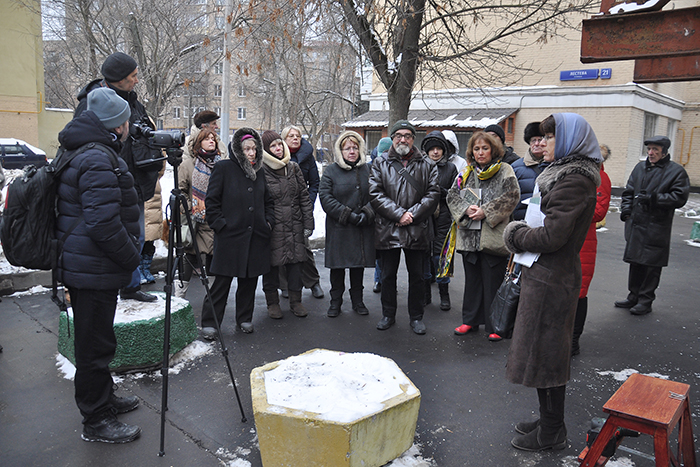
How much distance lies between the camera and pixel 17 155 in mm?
16141

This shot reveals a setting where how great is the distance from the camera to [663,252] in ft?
18.9

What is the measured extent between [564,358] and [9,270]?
6035 mm

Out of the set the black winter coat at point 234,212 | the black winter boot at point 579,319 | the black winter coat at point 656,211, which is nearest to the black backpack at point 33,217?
the black winter coat at point 234,212

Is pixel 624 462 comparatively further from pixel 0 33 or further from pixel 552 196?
pixel 0 33

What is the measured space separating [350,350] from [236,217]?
1.62 meters

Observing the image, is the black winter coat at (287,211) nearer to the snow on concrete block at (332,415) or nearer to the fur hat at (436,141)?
the fur hat at (436,141)

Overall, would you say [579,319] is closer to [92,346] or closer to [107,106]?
[92,346]

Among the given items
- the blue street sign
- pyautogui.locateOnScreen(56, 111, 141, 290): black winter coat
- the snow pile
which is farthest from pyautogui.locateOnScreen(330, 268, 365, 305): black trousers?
the blue street sign

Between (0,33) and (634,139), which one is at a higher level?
(0,33)

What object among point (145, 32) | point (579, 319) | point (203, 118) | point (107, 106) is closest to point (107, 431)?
point (107, 106)

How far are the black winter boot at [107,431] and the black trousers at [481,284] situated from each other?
124 inches

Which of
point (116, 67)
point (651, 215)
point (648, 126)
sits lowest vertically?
point (651, 215)

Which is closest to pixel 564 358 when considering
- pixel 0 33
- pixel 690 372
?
pixel 690 372

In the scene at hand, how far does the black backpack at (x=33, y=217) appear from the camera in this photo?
2.87 meters
